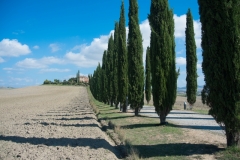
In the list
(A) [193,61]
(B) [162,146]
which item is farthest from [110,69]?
(B) [162,146]

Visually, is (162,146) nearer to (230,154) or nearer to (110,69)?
(230,154)

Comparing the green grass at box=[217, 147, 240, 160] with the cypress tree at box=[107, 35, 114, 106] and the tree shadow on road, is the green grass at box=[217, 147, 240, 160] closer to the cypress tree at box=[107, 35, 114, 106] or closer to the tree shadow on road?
the tree shadow on road

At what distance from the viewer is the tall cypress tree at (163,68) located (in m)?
12.1

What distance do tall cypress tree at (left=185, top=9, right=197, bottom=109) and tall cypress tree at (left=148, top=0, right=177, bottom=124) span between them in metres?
13.4

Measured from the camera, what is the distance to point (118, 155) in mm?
7504

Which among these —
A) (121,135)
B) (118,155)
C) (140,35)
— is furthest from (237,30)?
(140,35)

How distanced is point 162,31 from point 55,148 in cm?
820

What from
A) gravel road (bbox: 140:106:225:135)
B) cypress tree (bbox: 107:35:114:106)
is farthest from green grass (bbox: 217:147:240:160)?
cypress tree (bbox: 107:35:114:106)

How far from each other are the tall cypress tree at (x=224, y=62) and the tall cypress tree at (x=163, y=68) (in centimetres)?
498

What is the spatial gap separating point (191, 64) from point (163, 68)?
47.4 ft

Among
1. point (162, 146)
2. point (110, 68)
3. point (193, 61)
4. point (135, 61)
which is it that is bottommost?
point (162, 146)

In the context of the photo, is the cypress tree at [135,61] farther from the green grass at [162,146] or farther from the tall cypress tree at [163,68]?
the green grass at [162,146]

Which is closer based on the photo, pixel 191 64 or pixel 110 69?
pixel 191 64

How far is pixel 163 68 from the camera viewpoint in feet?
40.2
